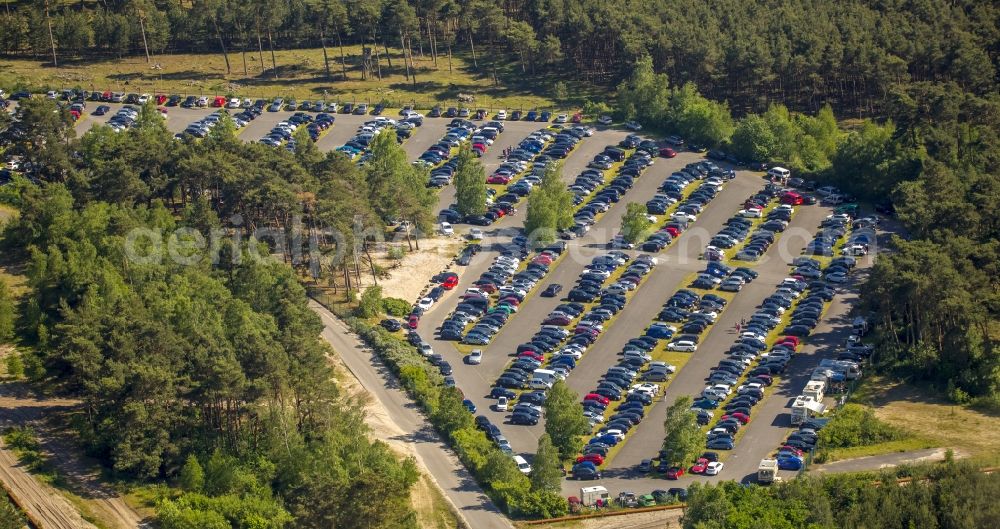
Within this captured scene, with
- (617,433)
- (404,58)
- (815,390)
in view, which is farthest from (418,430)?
(404,58)

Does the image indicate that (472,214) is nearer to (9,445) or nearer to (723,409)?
(723,409)

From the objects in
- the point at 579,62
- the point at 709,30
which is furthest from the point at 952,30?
the point at 579,62

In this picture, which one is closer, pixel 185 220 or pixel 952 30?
pixel 185 220

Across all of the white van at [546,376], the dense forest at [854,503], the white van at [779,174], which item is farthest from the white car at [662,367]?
the white van at [779,174]

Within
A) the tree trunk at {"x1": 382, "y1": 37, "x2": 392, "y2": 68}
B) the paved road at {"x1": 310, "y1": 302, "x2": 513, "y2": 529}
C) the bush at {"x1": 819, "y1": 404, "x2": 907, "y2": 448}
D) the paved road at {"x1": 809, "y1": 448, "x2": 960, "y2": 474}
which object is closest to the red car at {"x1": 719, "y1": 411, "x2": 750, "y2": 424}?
the bush at {"x1": 819, "y1": 404, "x2": 907, "y2": 448}

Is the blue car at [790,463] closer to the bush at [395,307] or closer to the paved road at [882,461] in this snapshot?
the paved road at [882,461]

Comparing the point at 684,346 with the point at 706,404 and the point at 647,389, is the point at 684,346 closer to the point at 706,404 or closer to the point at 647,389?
the point at 647,389
